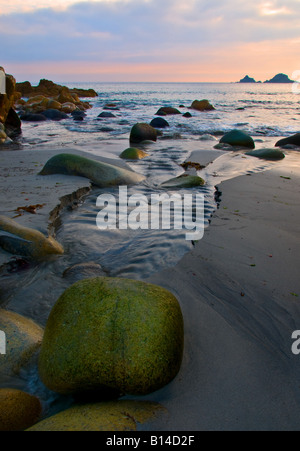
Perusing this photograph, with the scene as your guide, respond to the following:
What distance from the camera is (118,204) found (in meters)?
4.87

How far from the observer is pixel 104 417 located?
146 cm

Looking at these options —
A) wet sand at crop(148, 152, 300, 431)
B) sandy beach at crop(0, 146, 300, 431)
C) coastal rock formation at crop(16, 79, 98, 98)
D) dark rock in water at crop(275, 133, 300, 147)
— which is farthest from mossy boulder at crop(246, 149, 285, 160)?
coastal rock formation at crop(16, 79, 98, 98)

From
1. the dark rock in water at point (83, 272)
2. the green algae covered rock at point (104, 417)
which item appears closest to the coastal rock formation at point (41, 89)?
the dark rock in water at point (83, 272)

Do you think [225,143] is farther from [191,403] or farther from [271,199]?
[191,403]

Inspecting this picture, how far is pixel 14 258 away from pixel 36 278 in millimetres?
365

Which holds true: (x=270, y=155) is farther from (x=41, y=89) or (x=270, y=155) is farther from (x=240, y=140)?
(x=41, y=89)

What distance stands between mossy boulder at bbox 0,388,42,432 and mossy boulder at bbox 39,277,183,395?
137mm

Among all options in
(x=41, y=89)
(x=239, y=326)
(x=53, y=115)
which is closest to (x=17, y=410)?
(x=239, y=326)

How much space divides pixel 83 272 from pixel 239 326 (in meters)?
1.47

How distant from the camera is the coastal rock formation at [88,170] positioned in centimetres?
570

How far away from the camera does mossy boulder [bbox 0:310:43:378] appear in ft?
6.22

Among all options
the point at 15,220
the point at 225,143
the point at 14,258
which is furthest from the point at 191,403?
the point at 225,143

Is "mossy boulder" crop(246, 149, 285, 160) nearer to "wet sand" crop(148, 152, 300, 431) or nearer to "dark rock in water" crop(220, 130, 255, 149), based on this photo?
"dark rock in water" crop(220, 130, 255, 149)

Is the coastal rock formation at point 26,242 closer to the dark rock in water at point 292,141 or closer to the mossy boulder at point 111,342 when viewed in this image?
the mossy boulder at point 111,342
